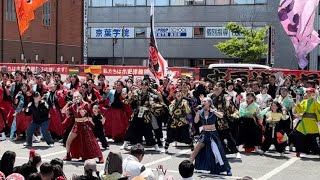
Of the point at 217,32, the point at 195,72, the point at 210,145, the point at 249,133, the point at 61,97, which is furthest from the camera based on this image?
the point at 217,32

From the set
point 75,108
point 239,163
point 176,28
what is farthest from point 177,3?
point 75,108

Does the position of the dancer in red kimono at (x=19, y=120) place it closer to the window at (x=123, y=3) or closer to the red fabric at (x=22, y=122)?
the red fabric at (x=22, y=122)

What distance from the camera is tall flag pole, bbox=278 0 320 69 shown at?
16.7m

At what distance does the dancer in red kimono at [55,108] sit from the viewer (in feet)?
50.7

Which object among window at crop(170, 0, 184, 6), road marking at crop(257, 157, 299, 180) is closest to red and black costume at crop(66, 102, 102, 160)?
road marking at crop(257, 157, 299, 180)

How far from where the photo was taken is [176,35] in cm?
5178

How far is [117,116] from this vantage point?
1526 centimetres

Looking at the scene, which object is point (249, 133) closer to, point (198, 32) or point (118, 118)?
point (118, 118)

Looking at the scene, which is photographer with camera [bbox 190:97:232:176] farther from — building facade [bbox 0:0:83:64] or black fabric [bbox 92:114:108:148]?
building facade [bbox 0:0:83:64]

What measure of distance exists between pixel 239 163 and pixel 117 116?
12.8 ft

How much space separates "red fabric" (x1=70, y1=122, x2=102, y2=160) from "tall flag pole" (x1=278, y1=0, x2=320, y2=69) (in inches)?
281

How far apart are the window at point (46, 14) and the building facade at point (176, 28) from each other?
6.38 metres

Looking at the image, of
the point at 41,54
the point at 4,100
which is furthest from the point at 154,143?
the point at 41,54

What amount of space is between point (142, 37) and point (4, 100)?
37423 mm
